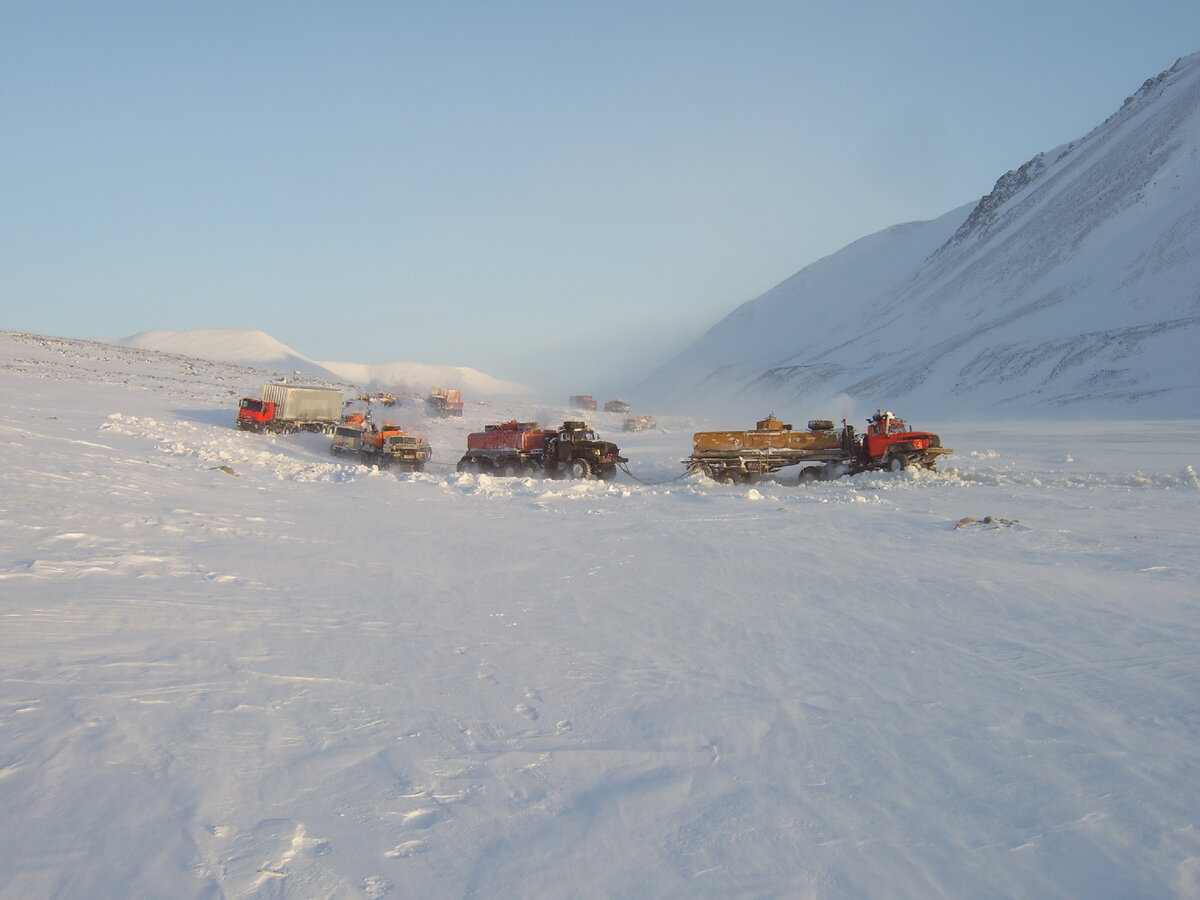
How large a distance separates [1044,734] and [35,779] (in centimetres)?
622

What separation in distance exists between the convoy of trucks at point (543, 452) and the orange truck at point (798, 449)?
2.93m

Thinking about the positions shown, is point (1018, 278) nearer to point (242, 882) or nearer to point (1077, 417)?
point (1077, 417)

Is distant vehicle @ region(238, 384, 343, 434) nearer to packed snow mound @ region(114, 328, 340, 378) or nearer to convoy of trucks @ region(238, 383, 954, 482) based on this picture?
convoy of trucks @ region(238, 383, 954, 482)

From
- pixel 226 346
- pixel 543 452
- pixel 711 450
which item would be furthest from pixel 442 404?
pixel 226 346

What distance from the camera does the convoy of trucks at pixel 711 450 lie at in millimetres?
23875

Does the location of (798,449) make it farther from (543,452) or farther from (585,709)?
(585,709)

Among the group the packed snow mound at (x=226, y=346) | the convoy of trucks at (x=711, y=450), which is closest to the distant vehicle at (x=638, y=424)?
the convoy of trucks at (x=711, y=450)

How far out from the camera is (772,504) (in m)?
17.5

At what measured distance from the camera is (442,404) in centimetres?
5191

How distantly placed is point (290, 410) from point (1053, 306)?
63009 mm

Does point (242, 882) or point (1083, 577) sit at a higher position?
point (1083, 577)

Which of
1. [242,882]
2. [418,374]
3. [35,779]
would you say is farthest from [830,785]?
[418,374]

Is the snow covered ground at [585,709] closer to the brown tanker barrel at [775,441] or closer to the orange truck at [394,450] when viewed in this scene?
the brown tanker barrel at [775,441]

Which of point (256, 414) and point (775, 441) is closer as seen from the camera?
point (775, 441)
